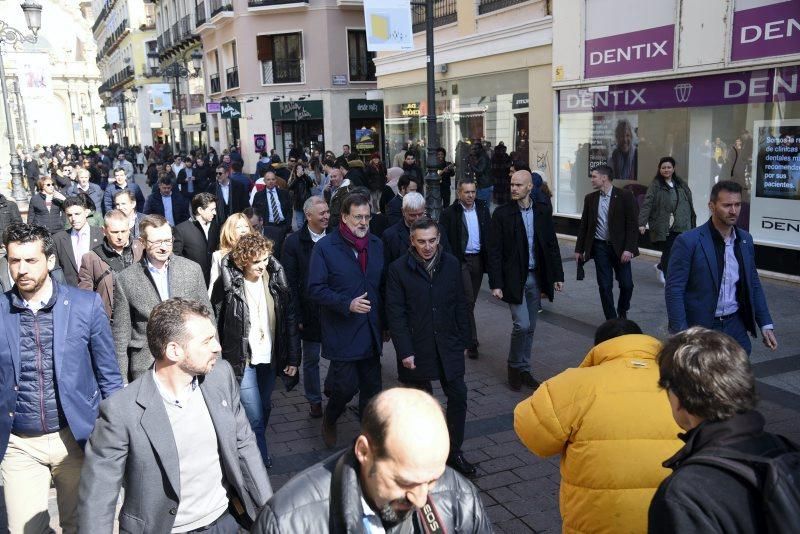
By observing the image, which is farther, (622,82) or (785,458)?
(622,82)

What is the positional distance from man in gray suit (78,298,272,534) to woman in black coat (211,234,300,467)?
1.53 m

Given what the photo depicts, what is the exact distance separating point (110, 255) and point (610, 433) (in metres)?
4.31

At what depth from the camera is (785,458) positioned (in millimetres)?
1926

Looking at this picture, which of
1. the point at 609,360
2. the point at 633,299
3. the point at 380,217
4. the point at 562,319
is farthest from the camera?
the point at 633,299

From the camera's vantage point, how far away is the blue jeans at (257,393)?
16.1 feet

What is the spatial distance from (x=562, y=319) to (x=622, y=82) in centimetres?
557

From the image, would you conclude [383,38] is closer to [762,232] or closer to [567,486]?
[762,232]

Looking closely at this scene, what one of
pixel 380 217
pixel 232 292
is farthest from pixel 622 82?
pixel 232 292

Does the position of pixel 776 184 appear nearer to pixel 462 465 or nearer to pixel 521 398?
pixel 521 398

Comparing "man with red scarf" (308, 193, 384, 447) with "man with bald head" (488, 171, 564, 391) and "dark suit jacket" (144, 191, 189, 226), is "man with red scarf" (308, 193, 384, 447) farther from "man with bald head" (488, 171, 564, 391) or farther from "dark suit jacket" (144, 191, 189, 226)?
"dark suit jacket" (144, 191, 189, 226)

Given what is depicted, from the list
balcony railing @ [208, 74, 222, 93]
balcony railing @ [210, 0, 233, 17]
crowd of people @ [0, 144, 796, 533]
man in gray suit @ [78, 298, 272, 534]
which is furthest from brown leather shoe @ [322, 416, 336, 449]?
balcony railing @ [208, 74, 222, 93]

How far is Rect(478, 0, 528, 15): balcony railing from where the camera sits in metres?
15.4

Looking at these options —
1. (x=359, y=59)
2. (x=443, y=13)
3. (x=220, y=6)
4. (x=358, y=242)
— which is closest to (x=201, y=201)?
(x=358, y=242)

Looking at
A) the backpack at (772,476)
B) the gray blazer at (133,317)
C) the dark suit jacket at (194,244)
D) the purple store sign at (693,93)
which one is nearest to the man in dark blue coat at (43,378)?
the gray blazer at (133,317)
